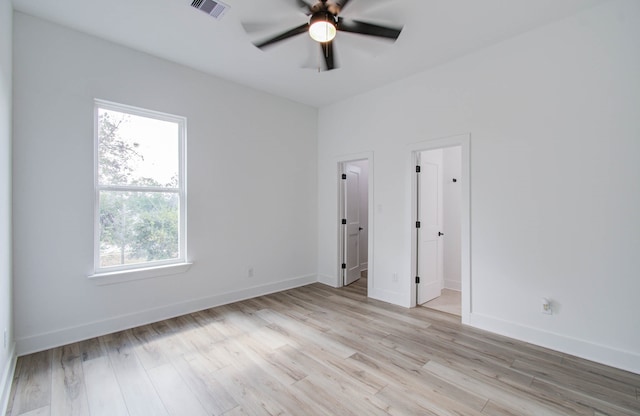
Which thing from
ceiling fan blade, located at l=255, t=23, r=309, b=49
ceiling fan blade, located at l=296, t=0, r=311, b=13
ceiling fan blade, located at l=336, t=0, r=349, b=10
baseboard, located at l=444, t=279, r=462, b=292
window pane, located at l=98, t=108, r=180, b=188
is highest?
ceiling fan blade, located at l=296, t=0, r=311, b=13

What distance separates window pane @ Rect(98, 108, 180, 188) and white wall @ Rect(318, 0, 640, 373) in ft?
10.4

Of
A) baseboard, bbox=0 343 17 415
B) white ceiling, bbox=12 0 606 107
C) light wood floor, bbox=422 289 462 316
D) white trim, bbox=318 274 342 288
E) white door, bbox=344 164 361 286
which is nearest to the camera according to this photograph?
baseboard, bbox=0 343 17 415

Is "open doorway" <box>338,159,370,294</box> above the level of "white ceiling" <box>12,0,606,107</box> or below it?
below

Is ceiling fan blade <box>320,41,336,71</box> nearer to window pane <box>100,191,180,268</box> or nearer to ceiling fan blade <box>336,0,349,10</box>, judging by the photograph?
ceiling fan blade <box>336,0,349,10</box>

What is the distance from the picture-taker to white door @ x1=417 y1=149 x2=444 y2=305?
402cm

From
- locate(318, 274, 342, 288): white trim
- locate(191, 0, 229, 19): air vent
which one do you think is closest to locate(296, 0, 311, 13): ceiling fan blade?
locate(191, 0, 229, 19): air vent

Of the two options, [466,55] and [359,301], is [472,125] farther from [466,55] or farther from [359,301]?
[359,301]

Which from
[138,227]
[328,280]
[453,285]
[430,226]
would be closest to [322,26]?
[138,227]

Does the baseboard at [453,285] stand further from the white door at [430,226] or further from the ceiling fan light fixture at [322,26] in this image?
the ceiling fan light fixture at [322,26]

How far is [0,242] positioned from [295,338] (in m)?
2.48

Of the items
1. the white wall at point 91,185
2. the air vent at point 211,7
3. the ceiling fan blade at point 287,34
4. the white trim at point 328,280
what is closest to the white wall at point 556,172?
the ceiling fan blade at point 287,34

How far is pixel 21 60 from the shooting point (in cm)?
263

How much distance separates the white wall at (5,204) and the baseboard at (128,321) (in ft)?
0.73

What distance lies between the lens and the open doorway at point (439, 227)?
3.35 metres
